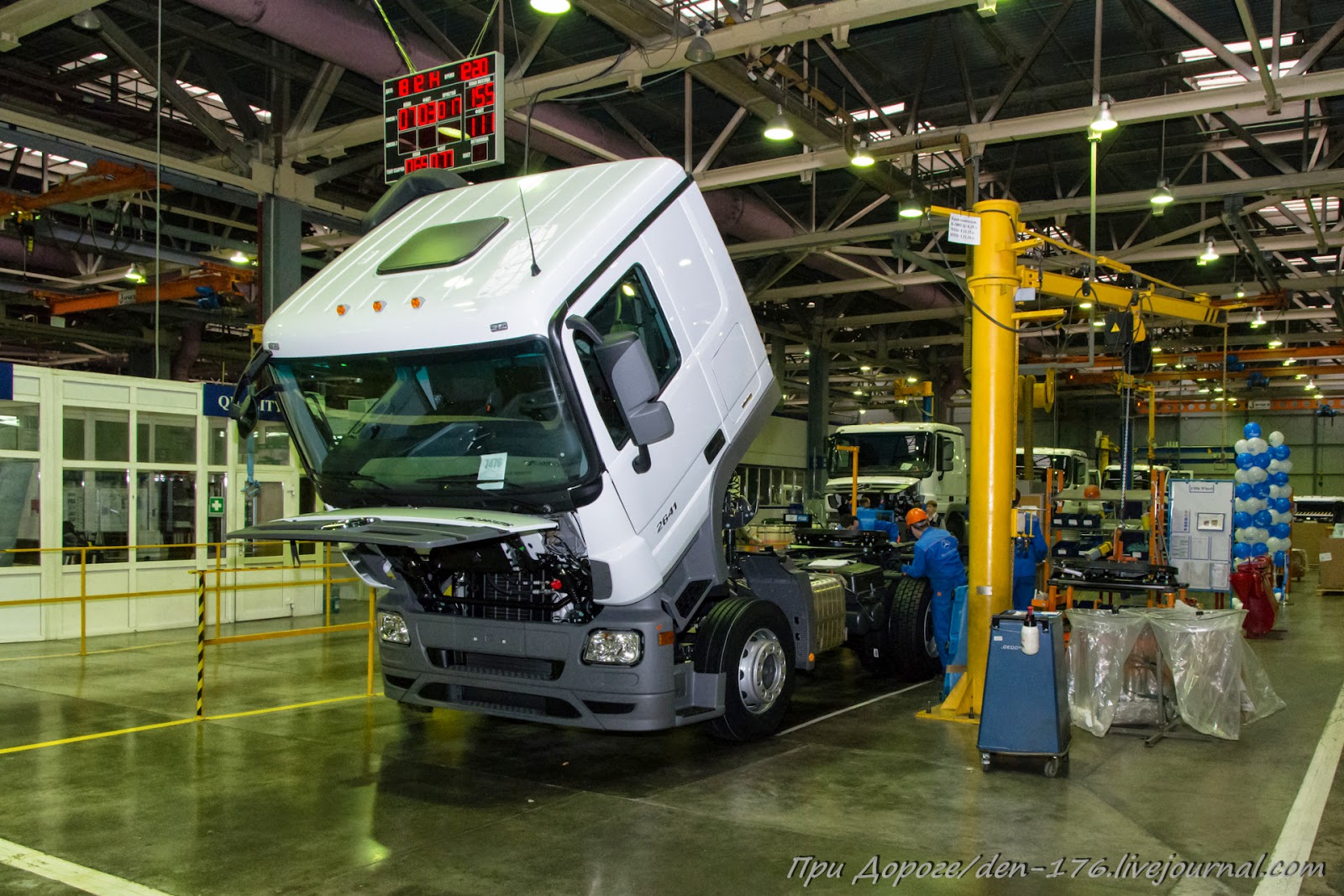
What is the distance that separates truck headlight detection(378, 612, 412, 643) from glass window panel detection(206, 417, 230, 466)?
8527mm

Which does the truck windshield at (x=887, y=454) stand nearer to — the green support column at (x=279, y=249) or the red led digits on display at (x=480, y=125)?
the green support column at (x=279, y=249)

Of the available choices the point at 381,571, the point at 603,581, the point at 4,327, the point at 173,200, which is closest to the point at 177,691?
the point at 381,571

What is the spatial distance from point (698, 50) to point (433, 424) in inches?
215

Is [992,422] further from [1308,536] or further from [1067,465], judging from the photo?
[1308,536]

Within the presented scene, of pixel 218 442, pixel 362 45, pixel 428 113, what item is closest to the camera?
pixel 428 113

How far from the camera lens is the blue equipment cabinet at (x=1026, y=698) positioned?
6473mm

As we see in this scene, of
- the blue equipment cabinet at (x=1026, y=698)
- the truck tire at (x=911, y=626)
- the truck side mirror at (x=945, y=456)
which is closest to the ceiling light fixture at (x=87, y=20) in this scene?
the truck tire at (x=911, y=626)

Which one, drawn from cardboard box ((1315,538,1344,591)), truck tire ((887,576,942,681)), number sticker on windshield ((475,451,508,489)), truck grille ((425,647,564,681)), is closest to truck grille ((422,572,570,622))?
truck grille ((425,647,564,681))

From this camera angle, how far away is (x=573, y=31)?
41.9ft

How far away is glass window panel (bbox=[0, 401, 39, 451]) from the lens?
40.3ft

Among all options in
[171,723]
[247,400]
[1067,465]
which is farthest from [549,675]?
[1067,465]

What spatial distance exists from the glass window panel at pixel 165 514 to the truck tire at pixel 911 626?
9.26 meters

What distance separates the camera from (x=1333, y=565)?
1964 cm

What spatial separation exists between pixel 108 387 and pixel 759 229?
33.4 feet
